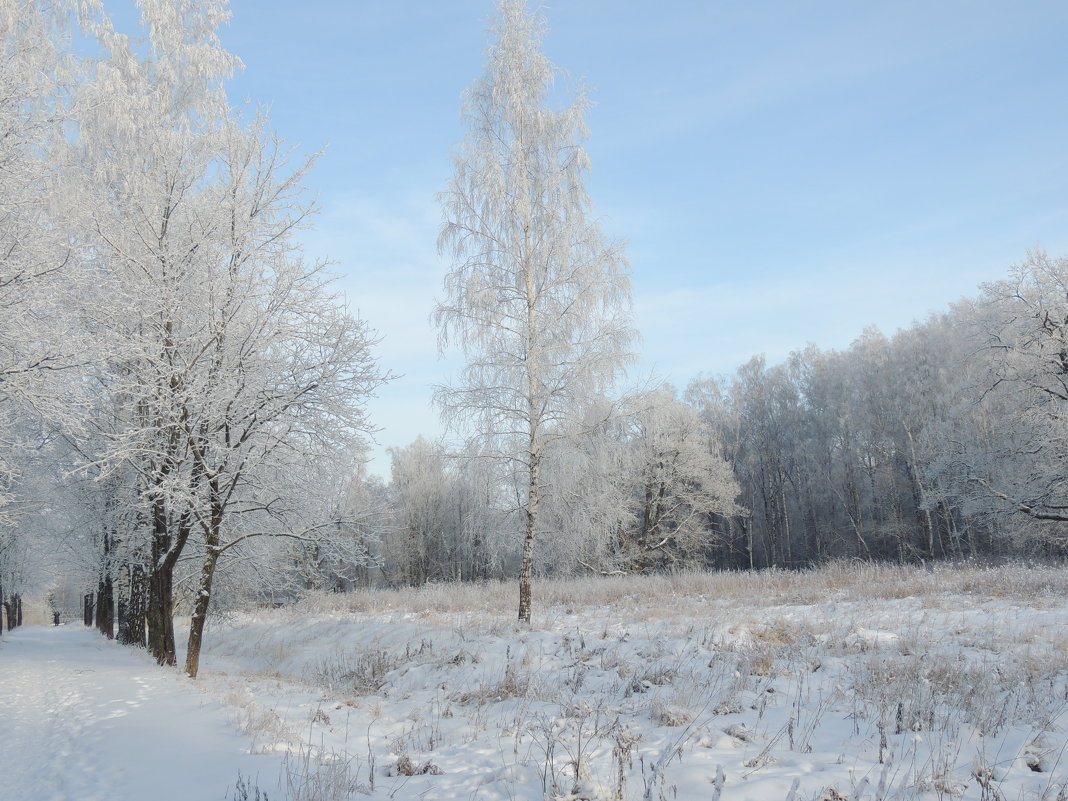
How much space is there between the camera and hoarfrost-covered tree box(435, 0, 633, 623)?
1204 centimetres

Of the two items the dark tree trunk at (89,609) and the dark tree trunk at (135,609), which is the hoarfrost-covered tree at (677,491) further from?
the dark tree trunk at (89,609)

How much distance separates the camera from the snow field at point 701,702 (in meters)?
3.93

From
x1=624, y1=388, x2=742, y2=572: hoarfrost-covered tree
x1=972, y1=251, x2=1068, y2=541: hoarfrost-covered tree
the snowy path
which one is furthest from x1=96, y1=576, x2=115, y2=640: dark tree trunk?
x1=972, y1=251, x2=1068, y2=541: hoarfrost-covered tree

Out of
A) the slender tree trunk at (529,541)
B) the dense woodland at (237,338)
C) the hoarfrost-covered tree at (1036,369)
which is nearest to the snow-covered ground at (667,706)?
the slender tree trunk at (529,541)

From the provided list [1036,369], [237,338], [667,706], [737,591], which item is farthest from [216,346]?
[1036,369]

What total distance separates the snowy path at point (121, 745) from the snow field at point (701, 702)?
1.30 ft

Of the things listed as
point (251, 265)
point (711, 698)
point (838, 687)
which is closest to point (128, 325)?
point (251, 265)

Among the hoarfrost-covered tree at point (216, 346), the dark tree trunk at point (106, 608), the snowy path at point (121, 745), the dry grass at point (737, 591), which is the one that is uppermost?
the hoarfrost-covered tree at point (216, 346)

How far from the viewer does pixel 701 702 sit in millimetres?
5773

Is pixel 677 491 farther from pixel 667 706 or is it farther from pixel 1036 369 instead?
pixel 667 706

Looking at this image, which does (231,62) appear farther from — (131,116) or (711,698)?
(711,698)

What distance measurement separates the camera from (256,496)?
1126 cm

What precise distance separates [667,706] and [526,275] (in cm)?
884

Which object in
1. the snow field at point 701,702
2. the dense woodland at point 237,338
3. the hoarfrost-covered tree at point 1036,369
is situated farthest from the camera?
the hoarfrost-covered tree at point 1036,369
